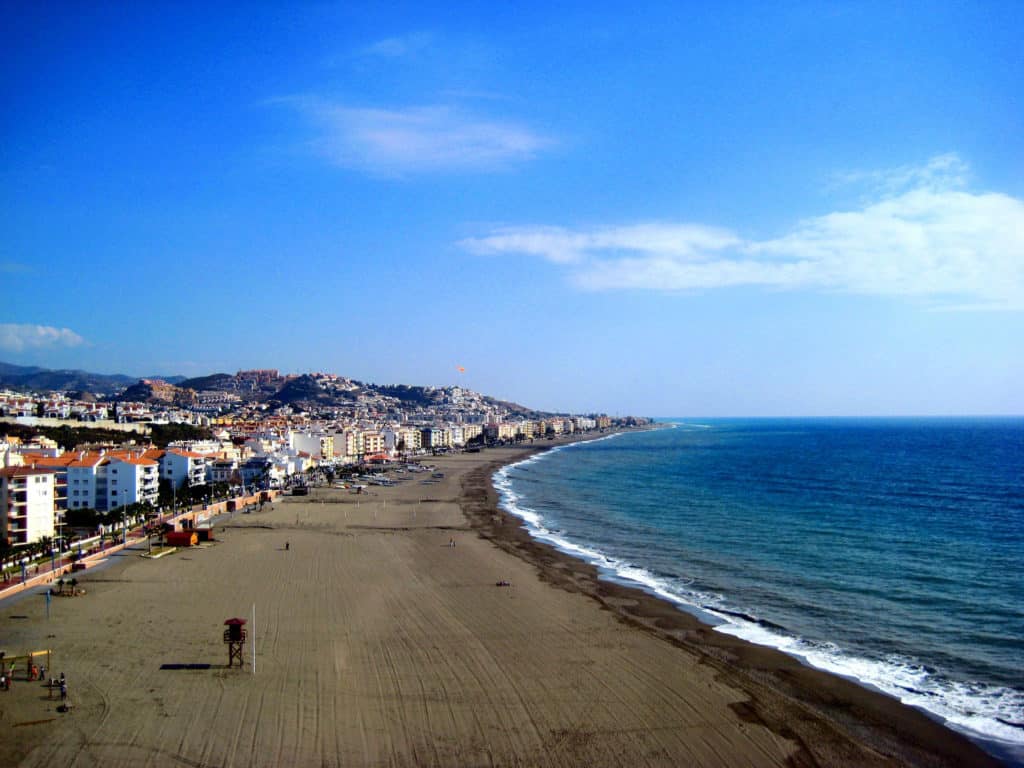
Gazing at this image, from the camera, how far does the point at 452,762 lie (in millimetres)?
11586

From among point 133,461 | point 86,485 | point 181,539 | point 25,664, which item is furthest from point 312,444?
point 25,664

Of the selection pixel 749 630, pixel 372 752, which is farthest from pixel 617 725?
pixel 749 630

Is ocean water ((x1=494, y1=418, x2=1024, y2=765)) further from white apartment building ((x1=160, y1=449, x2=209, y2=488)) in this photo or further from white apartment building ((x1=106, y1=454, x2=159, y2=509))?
white apartment building ((x1=160, y1=449, x2=209, y2=488))

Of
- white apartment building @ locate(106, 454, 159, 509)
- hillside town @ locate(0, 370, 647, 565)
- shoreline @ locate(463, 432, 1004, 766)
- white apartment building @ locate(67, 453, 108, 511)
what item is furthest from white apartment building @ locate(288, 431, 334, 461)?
shoreline @ locate(463, 432, 1004, 766)

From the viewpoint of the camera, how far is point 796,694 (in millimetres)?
14609

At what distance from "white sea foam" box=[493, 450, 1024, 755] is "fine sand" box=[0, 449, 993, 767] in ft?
2.03

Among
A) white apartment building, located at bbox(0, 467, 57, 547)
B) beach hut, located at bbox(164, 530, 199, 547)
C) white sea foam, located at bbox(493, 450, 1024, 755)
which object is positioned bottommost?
white sea foam, located at bbox(493, 450, 1024, 755)

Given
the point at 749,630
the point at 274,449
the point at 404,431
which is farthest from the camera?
the point at 404,431

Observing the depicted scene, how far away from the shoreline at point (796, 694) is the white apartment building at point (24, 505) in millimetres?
22669

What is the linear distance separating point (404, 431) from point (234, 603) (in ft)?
317

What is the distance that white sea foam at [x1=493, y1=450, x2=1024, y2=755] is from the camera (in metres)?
13.3

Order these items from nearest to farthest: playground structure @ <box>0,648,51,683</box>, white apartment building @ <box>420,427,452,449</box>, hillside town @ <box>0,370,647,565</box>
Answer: playground structure @ <box>0,648,51,683</box> → hillside town @ <box>0,370,647,565</box> → white apartment building @ <box>420,427,452,449</box>

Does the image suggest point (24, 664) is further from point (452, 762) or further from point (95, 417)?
point (95, 417)

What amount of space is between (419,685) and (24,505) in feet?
80.1
